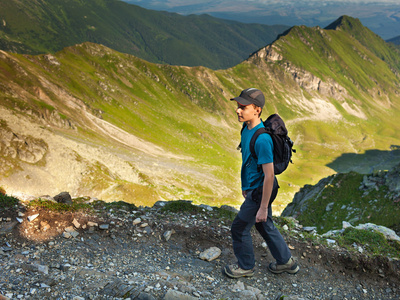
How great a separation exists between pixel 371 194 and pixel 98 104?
13106 cm

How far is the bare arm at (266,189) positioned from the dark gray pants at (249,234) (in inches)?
15.8

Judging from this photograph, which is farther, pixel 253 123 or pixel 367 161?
pixel 367 161

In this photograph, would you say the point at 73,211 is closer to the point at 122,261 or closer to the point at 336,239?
the point at 122,261

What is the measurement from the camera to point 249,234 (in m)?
7.98

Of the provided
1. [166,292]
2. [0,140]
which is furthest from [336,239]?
[0,140]

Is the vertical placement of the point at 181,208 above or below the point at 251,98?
below

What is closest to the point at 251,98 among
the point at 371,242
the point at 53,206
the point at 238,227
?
the point at 238,227

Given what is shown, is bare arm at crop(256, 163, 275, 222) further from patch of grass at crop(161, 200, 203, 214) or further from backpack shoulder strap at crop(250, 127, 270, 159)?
patch of grass at crop(161, 200, 203, 214)

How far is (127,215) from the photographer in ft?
35.3

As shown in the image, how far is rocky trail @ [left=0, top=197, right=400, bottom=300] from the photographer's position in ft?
21.4

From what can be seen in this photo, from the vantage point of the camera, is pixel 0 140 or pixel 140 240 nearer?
pixel 140 240

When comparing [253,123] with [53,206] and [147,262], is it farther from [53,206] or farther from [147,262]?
[53,206]

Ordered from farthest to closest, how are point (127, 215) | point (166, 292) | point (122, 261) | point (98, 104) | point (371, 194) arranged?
1. point (98, 104)
2. point (371, 194)
3. point (127, 215)
4. point (122, 261)
5. point (166, 292)

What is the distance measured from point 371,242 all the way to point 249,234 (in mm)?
6117
